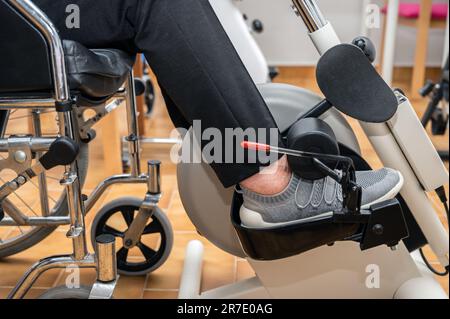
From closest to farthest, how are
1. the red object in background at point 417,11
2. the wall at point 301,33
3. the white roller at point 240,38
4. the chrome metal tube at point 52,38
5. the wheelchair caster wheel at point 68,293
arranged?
the chrome metal tube at point 52,38, the wheelchair caster wheel at point 68,293, the white roller at point 240,38, the red object in background at point 417,11, the wall at point 301,33

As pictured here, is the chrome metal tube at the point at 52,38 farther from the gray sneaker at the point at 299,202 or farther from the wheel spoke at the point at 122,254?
the wheel spoke at the point at 122,254

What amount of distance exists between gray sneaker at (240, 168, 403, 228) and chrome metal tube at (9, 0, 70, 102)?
305 millimetres

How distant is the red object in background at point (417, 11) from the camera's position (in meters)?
2.58

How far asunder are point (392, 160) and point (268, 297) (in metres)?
0.34

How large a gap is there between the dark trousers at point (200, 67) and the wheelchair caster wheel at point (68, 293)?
346 millimetres

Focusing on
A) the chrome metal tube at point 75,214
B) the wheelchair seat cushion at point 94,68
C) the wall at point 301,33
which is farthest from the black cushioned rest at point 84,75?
the wall at point 301,33

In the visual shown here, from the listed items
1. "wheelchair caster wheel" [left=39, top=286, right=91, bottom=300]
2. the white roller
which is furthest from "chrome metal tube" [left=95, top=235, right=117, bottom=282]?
the white roller

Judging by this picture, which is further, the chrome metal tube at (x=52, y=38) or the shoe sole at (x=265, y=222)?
the shoe sole at (x=265, y=222)

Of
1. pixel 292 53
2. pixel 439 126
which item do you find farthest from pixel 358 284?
pixel 292 53

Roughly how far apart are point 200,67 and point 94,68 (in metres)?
0.16

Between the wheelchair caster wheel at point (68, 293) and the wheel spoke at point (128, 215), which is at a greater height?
the wheelchair caster wheel at point (68, 293)

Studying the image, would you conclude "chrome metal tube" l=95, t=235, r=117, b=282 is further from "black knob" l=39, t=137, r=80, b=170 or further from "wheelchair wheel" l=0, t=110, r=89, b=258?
"wheelchair wheel" l=0, t=110, r=89, b=258

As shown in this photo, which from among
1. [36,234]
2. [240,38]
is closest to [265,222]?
[36,234]

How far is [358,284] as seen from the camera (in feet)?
3.54
